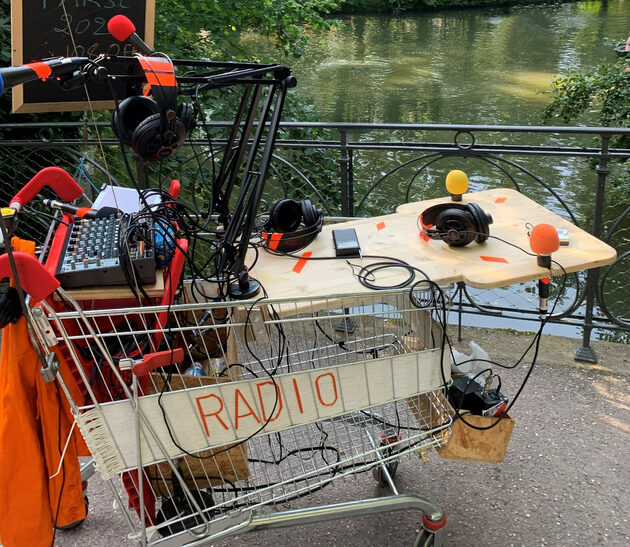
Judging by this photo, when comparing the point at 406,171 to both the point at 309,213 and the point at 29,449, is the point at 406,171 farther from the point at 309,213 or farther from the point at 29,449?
the point at 29,449

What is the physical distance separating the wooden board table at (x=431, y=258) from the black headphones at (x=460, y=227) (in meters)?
0.04

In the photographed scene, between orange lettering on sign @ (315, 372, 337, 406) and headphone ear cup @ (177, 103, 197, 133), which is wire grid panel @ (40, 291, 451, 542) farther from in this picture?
headphone ear cup @ (177, 103, 197, 133)

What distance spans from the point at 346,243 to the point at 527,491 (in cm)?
143

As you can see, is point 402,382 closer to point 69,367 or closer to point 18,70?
point 69,367

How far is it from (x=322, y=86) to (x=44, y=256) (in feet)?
39.6

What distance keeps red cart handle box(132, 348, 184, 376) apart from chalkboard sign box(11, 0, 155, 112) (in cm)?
165

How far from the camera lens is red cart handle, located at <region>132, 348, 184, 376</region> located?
167cm

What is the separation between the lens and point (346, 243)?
238cm

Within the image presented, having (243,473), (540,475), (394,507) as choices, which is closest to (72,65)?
(243,473)

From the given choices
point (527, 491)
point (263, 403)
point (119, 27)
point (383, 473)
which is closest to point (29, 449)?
point (263, 403)

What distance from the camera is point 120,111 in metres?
1.76

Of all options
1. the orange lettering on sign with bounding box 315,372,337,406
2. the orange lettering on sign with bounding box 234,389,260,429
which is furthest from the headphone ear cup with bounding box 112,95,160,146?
the orange lettering on sign with bounding box 315,372,337,406

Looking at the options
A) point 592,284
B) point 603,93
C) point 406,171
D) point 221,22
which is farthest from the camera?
point 406,171

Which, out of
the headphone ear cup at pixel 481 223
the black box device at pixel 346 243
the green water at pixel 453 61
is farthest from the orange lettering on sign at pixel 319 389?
the green water at pixel 453 61
